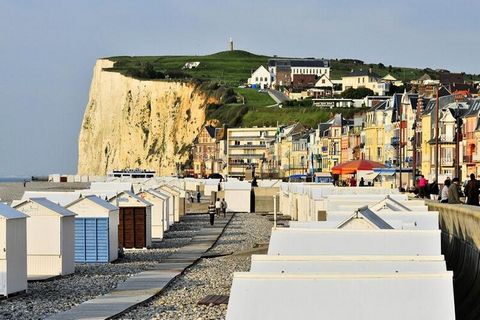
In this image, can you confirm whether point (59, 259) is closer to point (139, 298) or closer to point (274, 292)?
point (139, 298)

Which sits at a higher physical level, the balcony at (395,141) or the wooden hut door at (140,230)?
the balcony at (395,141)

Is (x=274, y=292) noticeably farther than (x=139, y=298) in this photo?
No

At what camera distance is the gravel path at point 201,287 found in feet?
68.1

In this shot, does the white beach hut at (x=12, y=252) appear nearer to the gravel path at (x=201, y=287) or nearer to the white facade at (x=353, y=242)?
the gravel path at (x=201, y=287)

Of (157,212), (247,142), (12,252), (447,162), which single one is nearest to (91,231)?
(12,252)

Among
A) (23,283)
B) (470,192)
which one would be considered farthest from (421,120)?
(23,283)

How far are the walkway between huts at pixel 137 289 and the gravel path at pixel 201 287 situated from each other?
0.24 m

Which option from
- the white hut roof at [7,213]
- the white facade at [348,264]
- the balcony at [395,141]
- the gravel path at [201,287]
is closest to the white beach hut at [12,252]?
the white hut roof at [7,213]

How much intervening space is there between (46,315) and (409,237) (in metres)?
8.67

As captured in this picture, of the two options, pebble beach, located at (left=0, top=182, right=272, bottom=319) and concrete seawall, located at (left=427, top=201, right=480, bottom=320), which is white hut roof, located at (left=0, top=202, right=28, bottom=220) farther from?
concrete seawall, located at (left=427, top=201, right=480, bottom=320)

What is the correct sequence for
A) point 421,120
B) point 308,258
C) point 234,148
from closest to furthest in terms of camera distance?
point 308,258, point 421,120, point 234,148

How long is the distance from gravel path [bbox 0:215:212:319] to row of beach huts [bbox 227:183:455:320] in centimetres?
815

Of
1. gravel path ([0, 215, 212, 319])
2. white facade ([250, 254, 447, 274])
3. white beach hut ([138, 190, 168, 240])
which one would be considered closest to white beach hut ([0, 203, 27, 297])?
gravel path ([0, 215, 212, 319])

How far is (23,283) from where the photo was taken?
963 inches
